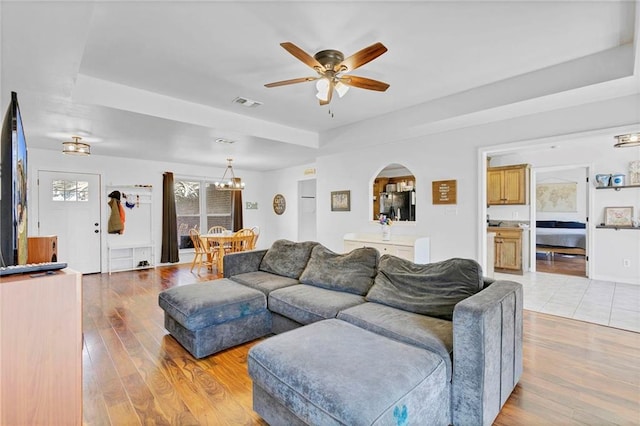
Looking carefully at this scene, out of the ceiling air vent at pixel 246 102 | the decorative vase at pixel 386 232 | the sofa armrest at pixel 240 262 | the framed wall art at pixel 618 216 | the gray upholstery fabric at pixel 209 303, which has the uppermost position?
the ceiling air vent at pixel 246 102

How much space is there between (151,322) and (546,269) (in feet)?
23.2

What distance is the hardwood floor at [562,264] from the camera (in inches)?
234

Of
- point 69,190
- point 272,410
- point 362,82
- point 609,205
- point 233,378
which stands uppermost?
point 362,82

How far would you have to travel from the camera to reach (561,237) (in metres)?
7.21

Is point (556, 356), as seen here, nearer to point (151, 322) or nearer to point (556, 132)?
point (556, 132)

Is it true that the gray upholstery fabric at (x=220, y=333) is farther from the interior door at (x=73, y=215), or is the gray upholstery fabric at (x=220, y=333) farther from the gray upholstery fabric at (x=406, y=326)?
the interior door at (x=73, y=215)

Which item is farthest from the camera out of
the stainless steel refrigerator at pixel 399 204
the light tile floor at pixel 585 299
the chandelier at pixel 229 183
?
the stainless steel refrigerator at pixel 399 204

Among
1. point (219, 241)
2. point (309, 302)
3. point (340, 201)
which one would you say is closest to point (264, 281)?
point (309, 302)

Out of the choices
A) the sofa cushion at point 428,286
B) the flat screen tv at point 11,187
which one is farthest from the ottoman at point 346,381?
the flat screen tv at point 11,187

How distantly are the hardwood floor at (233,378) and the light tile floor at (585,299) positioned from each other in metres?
0.32

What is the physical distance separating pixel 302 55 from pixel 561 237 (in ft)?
25.7

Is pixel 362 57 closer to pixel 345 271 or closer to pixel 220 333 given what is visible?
pixel 345 271

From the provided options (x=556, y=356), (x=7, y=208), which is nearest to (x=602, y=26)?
(x=556, y=356)

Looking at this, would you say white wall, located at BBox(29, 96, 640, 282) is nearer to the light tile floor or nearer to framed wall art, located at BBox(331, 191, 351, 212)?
framed wall art, located at BBox(331, 191, 351, 212)
